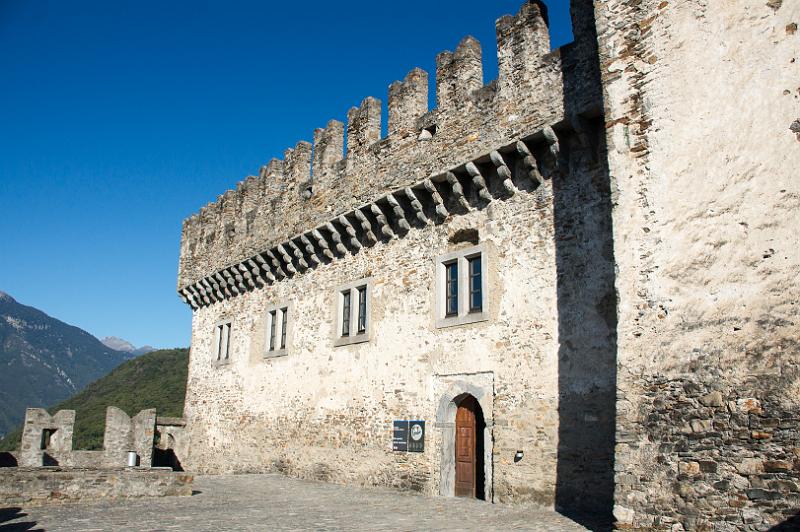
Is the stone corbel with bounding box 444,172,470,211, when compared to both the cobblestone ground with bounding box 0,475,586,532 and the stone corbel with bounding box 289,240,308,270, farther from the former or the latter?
the stone corbel with bounding box 289,240,308,270

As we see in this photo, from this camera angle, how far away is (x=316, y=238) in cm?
1477

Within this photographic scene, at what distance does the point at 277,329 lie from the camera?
16.6 metres

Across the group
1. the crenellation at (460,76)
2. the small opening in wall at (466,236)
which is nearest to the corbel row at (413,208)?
the small opening in wall at (466,236)

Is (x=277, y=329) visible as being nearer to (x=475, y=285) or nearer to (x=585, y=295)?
(x=475, y=285)

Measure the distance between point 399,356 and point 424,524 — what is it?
4417 millimetres

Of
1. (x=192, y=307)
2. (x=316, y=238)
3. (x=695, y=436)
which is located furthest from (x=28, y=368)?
(x=695, y=436)

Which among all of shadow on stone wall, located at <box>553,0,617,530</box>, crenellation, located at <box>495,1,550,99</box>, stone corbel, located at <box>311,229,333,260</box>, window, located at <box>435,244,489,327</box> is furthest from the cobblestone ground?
crenellation, located at <box>495,1,550,99</box>

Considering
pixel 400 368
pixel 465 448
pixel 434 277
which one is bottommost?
pixel 465 448

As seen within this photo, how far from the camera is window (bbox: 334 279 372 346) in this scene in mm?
13344

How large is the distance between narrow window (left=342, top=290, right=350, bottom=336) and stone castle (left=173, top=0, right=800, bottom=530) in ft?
0.16

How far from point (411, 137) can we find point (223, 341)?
9737 mm

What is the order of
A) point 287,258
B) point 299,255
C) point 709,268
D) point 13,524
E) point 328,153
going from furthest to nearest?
point 287,258, point 299,255, point 328,153, point 13,524, point 709,268

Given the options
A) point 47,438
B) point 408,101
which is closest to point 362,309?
point 408,101

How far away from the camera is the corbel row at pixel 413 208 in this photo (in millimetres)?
10398
